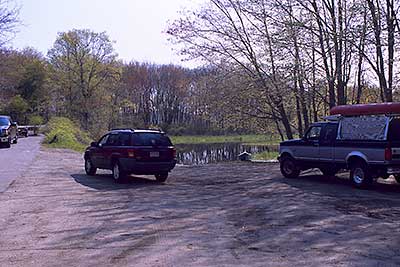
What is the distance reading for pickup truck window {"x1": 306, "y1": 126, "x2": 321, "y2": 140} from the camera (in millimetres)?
18422

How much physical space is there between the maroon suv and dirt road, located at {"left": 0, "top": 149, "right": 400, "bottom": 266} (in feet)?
1.62

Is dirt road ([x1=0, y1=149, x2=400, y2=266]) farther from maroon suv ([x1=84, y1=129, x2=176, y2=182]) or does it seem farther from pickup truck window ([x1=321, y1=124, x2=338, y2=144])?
pickup truck window ([x1=321, y1=124, x2=338, y2=144])

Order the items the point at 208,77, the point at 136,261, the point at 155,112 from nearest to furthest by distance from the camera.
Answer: the point at 136,261
the point at 208,77
the point at 155,112

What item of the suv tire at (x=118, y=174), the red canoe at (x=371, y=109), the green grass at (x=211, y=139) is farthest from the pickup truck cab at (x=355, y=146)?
the green grass at (x=211, y=139)

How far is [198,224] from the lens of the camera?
10398mm

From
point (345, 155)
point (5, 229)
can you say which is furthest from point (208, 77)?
point (5, 229)

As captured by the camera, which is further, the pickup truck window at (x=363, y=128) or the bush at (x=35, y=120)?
the bush at (x=35, y=120)

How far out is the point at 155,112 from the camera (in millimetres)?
78938

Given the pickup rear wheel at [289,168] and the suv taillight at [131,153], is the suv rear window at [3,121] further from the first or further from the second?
the pickup rear wheel at [289,168]

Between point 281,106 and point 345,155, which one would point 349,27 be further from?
point 281,106

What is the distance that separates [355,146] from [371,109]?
1.24 m

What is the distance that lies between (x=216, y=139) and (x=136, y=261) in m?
55.4

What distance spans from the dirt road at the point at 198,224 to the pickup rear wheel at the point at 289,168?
131 cm

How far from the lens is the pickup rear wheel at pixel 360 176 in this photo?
15.9 metres
